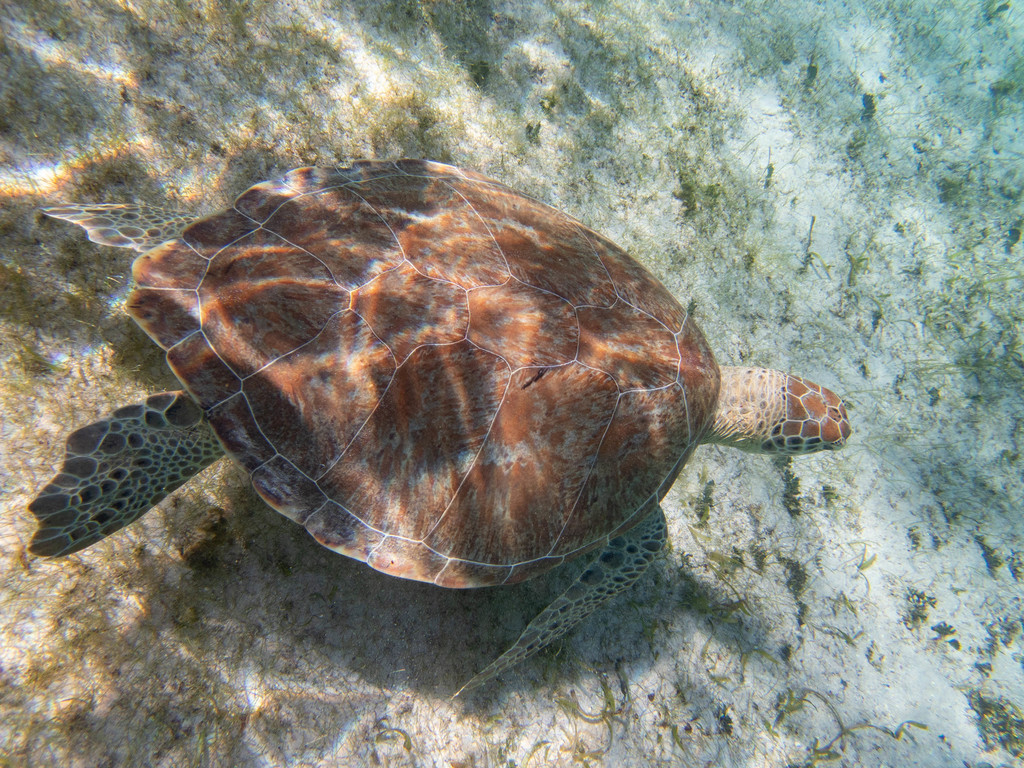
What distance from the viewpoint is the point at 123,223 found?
1.88 meters

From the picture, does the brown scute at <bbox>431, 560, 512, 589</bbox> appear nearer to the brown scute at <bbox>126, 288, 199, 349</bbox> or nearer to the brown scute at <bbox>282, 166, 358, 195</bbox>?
the brown scute at <bbox>126, 288, 199, 349</bbox>

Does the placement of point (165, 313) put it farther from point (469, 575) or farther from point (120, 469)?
point (469, 575)

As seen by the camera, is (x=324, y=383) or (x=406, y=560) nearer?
(x=324, y=383)

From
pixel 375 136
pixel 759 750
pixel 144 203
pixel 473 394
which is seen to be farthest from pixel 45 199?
pixel 759 750

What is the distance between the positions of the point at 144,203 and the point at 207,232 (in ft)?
2.47

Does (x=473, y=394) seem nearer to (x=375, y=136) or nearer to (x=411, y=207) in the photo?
(x=411, y=207)

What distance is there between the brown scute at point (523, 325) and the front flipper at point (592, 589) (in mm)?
1060

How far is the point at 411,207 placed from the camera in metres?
2.00

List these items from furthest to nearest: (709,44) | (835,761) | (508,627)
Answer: (709,44) → (835,761) → (508,627)

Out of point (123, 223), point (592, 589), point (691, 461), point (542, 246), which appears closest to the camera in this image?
point (123, 223)

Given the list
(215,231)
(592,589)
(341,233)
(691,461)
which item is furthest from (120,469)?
(691,461)

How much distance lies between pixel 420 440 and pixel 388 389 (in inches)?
9.6

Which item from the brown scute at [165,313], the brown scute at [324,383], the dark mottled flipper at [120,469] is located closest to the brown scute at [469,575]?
the brown scute at [324,383]

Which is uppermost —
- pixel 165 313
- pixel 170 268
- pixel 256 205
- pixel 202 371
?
pixel 256 205
